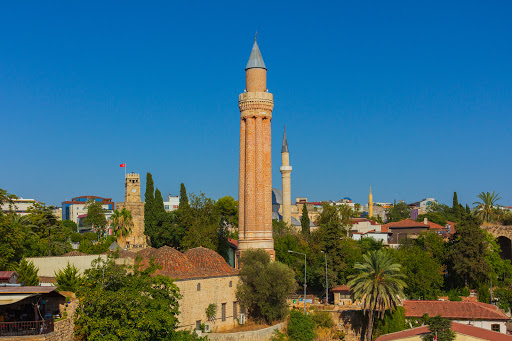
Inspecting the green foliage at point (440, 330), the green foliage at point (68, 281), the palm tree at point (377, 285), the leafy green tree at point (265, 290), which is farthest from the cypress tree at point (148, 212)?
the green foliage at point (440, 330)

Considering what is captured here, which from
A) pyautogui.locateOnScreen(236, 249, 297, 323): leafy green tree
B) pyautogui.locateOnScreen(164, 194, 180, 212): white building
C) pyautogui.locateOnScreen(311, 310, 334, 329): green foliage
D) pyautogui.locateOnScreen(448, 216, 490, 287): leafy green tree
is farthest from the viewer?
pyautogui.locateOnScreen(164, 194, 180, 212): white building

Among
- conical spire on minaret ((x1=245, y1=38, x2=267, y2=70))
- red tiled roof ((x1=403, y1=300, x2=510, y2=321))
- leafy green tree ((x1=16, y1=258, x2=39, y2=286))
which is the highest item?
conical spire on minaret ((x1=245, y1=38, x2=267, y2=70))

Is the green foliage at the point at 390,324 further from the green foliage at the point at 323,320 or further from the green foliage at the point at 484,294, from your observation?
the green foliage at the point at 484,294

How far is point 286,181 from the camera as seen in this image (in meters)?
104

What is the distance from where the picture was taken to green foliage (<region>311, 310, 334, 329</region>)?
4797cm

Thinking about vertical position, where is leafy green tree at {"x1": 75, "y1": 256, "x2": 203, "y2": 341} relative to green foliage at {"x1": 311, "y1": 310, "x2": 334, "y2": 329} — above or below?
above

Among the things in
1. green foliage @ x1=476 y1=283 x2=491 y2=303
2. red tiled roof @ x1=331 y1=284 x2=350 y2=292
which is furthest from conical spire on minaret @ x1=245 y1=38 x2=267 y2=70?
green foliage @ x1=476 y1=283 x2=491 y2=303

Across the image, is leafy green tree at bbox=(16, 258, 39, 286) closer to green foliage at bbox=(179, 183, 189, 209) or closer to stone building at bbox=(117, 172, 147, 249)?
green foliage at bbox=(179, 183, 189, 209)

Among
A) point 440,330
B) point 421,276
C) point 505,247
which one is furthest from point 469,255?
point 440,330

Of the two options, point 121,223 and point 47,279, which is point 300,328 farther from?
point 121,223

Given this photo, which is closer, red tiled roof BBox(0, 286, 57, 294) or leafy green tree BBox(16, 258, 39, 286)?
red tiled roof BBox(0, 286, 57, 294)

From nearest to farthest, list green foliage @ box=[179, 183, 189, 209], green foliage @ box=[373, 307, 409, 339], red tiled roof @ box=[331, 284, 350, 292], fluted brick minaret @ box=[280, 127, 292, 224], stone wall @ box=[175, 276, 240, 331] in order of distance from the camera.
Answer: stone wall @ box=[175, 276, 240, 331]
green foliage @ box=[373, 307, 409, 339]
red tiled roof @ box=[331, 284, 350, 292]
green foliage @ box=[179, 183, 189, 209]
fluted brick minaret @ box=[280, 127, 292, 224]

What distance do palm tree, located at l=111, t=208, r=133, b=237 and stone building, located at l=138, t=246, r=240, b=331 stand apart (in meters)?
36.0

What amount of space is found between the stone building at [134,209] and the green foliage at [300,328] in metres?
41.2
